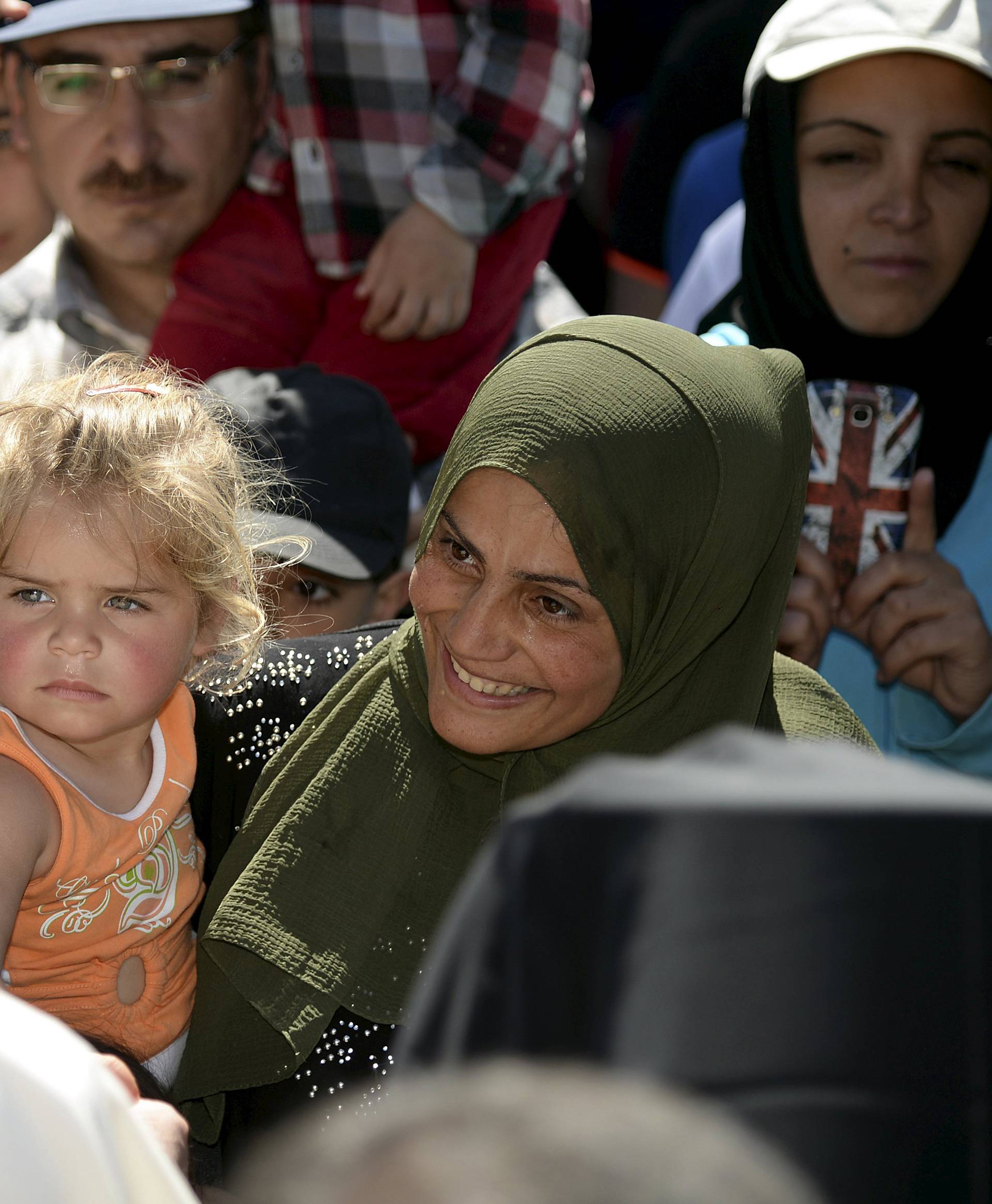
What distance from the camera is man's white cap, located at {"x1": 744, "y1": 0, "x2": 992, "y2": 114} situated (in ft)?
7.55

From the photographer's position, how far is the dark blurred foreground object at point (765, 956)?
24.8 inches

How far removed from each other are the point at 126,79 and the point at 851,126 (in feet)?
4.56

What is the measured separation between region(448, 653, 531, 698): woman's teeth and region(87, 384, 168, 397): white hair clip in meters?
0.51

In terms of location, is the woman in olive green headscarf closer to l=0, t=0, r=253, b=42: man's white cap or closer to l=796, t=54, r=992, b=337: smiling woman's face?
l=796, t=54, r=992, b=337: smiling woman's face

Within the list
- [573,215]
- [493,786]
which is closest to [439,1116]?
[493,786]

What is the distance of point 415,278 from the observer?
2707 mm

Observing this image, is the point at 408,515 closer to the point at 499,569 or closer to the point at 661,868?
the point at 499,569

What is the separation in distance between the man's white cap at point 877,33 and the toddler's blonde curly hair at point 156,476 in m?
1.23

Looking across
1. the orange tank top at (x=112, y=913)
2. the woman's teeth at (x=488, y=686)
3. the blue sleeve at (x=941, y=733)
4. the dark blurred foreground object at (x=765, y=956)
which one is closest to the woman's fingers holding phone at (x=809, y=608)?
the blue sleeve at (x=941, y=733)

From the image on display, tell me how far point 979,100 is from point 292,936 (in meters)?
1.75

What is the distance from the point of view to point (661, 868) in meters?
0.63

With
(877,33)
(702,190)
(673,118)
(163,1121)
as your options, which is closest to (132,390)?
(163,1121)

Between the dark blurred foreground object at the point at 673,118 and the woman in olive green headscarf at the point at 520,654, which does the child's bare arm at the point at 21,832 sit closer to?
the woman in olive green headscarf at the point at 520,654

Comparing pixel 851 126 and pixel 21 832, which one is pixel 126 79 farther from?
pixel 21 832
